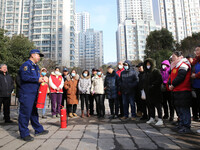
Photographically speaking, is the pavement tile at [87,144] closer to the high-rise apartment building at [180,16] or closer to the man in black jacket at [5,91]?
the man in black jacket at [5,91]

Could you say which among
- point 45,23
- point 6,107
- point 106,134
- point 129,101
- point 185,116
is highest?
point 45,23

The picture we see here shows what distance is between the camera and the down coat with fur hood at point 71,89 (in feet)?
19.5

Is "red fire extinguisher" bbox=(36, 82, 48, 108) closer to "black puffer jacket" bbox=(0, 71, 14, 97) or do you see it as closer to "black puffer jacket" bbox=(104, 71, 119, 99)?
"black puffer jacket" bbox=(0, 71, 14, 97)

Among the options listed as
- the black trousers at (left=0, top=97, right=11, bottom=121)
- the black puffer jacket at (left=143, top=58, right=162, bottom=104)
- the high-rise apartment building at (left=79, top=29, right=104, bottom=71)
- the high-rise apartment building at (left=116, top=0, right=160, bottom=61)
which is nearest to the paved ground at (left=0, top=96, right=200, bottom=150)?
the black puffer jacket at (left=143, top=58, right=162, bottom=104)

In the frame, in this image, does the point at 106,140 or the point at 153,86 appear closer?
the point at 106,140

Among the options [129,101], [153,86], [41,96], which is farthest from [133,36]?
[41,96]

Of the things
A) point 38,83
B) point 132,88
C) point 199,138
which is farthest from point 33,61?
point 199,138

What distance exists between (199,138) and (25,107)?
4042 mm

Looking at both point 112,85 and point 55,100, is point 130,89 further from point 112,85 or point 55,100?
point 55,100

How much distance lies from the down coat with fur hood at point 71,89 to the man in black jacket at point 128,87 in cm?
201

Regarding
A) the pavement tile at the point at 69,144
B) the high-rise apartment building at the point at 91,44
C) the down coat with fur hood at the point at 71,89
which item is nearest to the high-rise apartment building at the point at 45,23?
the down coat with fur hood at the point at 71,89

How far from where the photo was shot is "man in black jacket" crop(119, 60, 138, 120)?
5352 mm

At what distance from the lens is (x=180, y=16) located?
252 feet

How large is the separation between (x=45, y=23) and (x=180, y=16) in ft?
231
